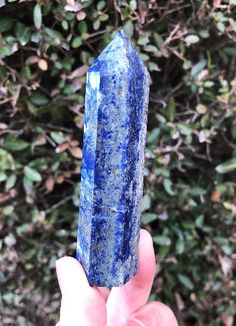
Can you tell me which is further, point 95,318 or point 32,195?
point 32,195

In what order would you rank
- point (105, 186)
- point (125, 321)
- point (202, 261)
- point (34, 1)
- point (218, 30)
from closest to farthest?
point (105, 186) → point (125, 321) → point (34, 1) → point (218, 30) → point (202, 261)

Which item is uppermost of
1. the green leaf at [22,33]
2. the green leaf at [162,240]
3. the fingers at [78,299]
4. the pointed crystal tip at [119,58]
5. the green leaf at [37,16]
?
the pointed crystal tip at [119,58]

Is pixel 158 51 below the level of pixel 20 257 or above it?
above

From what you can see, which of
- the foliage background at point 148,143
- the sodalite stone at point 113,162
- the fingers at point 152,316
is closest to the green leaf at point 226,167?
the foliage background at point 148,143

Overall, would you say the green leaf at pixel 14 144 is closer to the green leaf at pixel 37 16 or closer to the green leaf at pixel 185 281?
the green leaf at pixel 37 16

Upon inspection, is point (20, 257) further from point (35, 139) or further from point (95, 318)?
point (95, 318)

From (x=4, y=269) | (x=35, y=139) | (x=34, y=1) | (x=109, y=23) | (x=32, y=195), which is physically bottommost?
(x=4, y=269)

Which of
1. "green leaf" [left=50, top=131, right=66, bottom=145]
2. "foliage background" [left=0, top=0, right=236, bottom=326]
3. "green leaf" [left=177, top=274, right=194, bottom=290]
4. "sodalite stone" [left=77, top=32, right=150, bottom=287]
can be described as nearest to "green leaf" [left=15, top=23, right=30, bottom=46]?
"foliage background" [left=0, top=0, right=236, bottom=326]

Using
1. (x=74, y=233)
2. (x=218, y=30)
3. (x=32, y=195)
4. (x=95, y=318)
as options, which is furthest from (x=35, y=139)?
(x=95, y=318)
